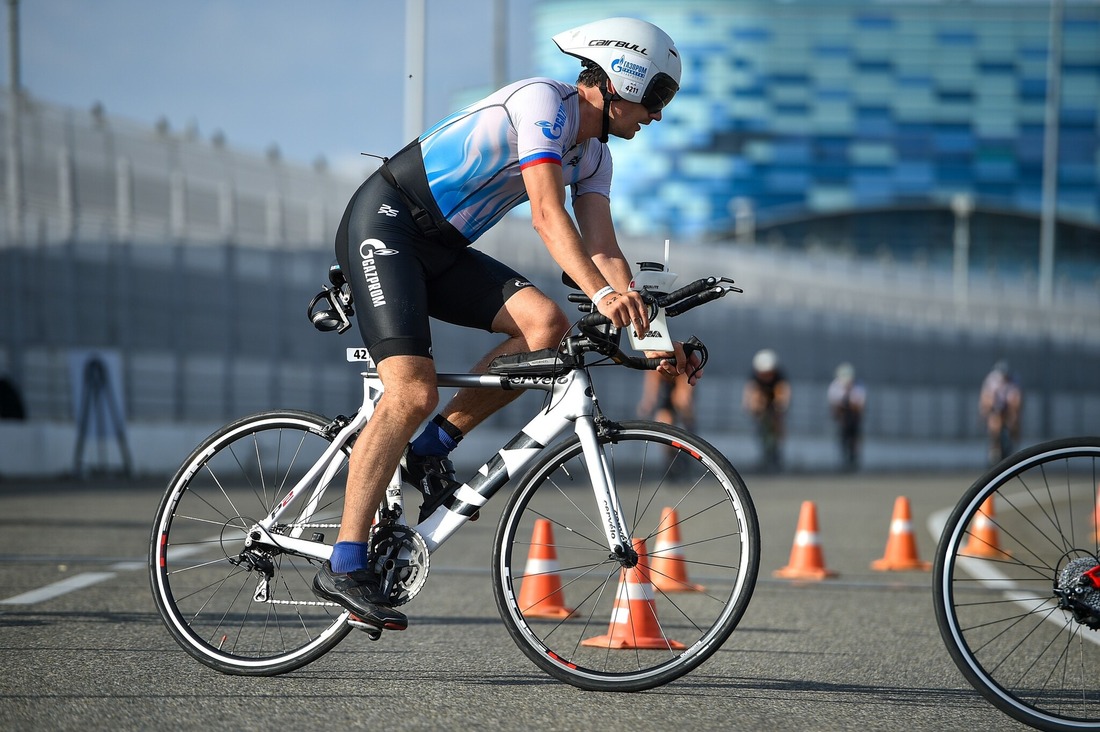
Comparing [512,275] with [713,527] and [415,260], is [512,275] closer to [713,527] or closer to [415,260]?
[415,260]

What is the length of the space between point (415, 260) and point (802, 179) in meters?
104

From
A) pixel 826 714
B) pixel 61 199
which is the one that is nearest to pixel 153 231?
pixel 61 199

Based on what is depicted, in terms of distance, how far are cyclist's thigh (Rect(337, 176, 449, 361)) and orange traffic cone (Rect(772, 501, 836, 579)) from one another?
4524mm

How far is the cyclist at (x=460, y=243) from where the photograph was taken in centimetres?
435

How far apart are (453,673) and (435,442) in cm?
84

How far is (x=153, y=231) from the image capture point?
1939 cm

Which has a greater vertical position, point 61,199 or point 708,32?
point 708,32

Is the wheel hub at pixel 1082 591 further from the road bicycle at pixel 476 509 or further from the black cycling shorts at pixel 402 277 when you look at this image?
the black cycling shorts at pixel 402 277

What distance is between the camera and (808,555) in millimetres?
8562

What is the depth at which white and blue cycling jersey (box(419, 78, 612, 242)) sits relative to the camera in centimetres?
434

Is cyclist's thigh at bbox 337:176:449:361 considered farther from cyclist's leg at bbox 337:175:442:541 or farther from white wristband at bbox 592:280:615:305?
white wristband at bbox 592:280:615:305

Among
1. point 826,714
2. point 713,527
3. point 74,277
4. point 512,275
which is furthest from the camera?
point 74,277

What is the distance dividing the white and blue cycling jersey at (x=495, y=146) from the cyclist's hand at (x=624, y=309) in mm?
456

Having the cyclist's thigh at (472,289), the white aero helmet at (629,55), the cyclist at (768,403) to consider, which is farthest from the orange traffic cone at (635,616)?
the cyclist at (768,403)
